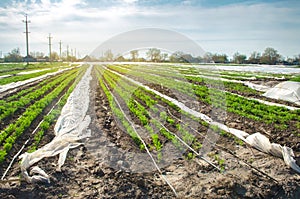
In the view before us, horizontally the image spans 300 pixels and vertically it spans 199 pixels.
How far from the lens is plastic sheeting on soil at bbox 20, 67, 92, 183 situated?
4.86 m

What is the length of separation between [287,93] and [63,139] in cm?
1010

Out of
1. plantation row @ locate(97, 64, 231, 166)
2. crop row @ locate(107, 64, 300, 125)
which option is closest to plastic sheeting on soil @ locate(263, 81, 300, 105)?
crop row @ locate(107, 64, 300, 125)

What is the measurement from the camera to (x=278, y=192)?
4.62m

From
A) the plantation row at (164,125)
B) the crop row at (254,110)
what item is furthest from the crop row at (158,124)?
the crop row at (254,110)

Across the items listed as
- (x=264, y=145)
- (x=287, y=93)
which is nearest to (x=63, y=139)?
(x=264, y=145)

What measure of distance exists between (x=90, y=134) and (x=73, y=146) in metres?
0.98

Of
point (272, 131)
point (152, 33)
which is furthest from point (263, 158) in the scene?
point (152, 33)

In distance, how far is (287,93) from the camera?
1230 cm

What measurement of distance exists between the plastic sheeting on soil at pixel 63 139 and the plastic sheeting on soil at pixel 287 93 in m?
8.61

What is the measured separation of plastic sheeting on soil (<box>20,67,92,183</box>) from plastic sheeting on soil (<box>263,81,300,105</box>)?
861cm

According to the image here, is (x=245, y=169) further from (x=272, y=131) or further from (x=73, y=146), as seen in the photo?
(x=73, y=146)

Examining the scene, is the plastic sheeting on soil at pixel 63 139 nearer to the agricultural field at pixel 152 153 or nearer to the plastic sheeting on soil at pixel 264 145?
the agricultural field at pixel 152 153

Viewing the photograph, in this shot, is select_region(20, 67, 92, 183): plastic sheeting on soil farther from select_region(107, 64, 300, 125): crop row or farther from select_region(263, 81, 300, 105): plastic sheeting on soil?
select_region(263, 81, 300, 105): plastic sheeting on soil

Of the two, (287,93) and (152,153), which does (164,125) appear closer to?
(152,153)
